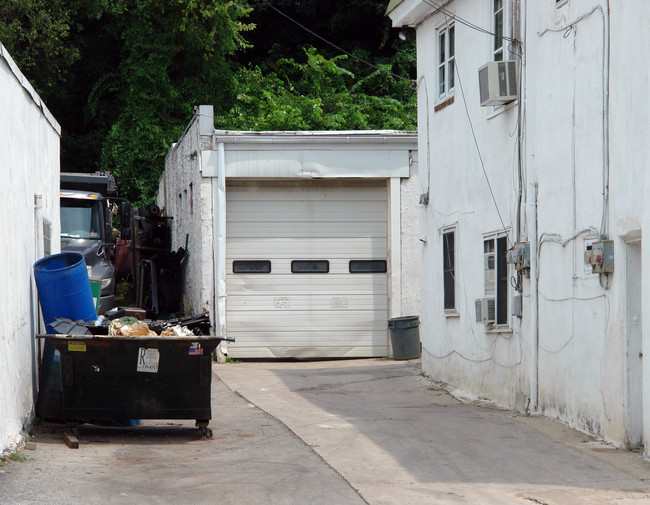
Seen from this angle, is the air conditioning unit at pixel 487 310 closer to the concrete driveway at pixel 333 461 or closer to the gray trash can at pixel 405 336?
the concrete driveway at pixel 333 461

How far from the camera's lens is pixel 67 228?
19547 millimetres

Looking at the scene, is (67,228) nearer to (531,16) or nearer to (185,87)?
(531,16)

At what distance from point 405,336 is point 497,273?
529 centimetres

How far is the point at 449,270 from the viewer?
49.2 feet

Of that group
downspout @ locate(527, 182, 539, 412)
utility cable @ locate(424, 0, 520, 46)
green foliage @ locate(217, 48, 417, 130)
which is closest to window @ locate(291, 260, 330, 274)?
utility cable @ locate(424, 0, 520, 46)

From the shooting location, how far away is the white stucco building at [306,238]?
18375 millimetres

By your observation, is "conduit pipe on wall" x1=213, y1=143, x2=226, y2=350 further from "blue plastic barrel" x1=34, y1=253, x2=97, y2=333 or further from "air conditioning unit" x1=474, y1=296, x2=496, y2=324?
"blue plastic barrel" x1=34, y1=253, x2=97, y2=333

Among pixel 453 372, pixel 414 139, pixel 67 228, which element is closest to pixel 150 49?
pixel 67 228

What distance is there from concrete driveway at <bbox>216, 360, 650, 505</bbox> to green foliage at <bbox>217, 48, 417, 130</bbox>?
1632 cm

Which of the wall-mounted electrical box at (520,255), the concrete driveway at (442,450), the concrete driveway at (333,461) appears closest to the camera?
the concrete driveway at (333,461)

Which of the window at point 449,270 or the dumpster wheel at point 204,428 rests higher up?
the window at point 449,270

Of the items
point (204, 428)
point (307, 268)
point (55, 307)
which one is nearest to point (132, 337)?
point (204, 428)

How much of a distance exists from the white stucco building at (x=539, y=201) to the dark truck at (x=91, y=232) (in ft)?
23.2

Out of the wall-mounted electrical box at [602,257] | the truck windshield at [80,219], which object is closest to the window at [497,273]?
the wall-mounted electrical box at [602,257]
